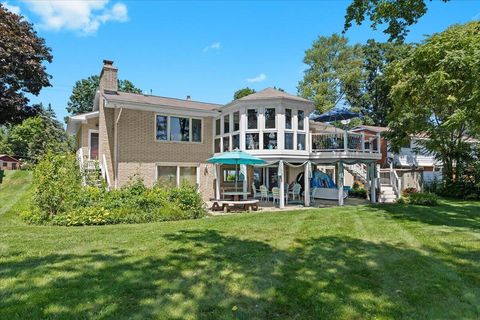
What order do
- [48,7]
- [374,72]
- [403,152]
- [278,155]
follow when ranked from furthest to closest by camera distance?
[374,72], [403,152], [278,155], [48,7]

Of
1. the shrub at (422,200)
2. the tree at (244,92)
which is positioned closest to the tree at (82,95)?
the tree at (244,92)

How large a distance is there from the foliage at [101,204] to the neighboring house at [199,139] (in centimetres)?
458

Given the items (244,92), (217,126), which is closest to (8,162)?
(244,92)

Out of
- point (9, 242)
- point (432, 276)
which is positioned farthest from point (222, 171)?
point (432, 276)

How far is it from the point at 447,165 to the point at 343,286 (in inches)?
905

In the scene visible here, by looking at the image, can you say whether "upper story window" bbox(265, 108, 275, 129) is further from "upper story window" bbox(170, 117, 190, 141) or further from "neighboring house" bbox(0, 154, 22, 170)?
"neighboring house" bbox(0, 154, 22, 170)

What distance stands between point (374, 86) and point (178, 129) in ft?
118

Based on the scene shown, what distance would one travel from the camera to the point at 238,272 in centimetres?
528

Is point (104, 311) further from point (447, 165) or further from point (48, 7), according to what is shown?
point (447, 165)

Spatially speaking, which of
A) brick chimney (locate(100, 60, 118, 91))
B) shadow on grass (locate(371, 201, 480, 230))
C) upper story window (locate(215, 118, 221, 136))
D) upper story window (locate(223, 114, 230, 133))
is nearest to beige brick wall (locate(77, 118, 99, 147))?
brick chimney (locate(100, 60, 118, 91))

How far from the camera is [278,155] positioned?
16.5 meters

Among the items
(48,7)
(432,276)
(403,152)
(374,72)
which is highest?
(374,72)

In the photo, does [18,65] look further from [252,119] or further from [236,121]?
[252,119]

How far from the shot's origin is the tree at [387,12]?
10617mm
